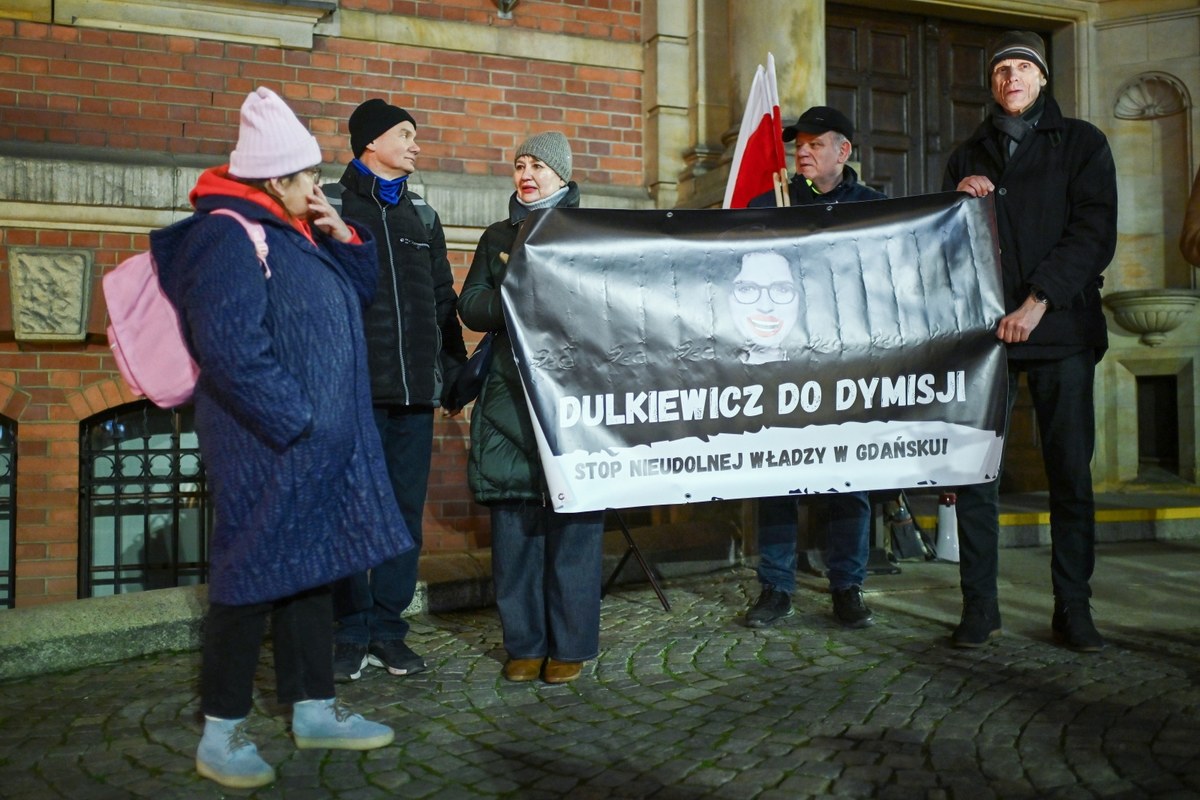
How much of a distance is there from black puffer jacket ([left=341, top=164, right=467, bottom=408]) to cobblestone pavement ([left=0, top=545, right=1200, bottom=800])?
3.47 ft

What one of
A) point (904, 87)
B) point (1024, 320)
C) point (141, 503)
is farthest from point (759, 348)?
point (904, 87)

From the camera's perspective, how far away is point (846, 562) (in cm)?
503

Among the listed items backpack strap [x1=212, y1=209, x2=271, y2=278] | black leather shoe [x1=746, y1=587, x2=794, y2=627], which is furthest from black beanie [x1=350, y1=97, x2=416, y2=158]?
black leather shoe [x1=746, y1=587, x2=794, y2=627]

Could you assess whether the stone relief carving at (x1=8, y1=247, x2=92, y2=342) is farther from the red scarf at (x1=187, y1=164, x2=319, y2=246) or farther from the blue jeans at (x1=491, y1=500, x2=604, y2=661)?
the red scarf at (x1=187, y1=164, x2=319, y2=246)

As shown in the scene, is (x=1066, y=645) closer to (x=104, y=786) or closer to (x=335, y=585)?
(x=335, y=585)

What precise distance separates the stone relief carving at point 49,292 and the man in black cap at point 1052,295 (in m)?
4.49

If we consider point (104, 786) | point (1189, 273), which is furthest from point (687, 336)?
point (1189, 273)

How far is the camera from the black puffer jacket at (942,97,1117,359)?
14.3 feet

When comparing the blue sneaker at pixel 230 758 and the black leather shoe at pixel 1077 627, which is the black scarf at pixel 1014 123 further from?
the blue sneaker at pixel 230 758

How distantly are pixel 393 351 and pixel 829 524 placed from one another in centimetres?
210

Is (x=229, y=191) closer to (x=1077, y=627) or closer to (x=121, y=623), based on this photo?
(x=121, y=623)

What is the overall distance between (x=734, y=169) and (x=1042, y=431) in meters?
1.88

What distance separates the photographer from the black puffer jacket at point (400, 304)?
4.21m

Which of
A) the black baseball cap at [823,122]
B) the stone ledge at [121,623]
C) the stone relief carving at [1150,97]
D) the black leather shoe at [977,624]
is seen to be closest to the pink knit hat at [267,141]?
the stone ledge at [121,623]
